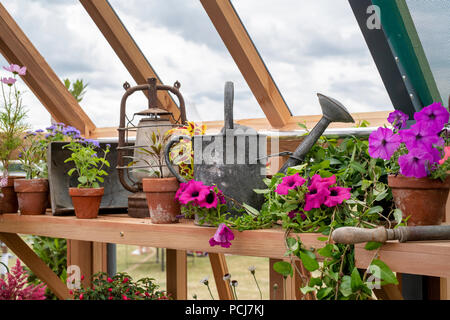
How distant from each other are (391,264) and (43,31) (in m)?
2.32

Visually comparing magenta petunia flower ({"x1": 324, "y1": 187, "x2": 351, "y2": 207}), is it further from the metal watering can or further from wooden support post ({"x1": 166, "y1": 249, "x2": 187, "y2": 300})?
wooden support post ({"x1": 166, "y1": 249, "x2": 187, "y2": 300})

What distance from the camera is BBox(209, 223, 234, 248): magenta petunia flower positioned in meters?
1.14

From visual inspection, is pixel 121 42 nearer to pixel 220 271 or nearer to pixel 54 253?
pixel 220 271

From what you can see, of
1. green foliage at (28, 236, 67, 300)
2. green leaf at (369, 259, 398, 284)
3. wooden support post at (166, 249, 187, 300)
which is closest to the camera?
green leaf at (369, 259, 398, 284)

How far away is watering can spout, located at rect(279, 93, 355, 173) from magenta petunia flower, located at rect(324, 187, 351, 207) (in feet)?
0.63

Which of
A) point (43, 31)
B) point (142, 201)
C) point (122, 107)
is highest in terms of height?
point (43, 31)

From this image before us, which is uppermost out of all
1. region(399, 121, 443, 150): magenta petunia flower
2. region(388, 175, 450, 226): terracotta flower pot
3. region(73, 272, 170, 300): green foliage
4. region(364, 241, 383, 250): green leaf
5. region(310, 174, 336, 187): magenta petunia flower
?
region(399, 121, 443, 150): magenta petunia flower

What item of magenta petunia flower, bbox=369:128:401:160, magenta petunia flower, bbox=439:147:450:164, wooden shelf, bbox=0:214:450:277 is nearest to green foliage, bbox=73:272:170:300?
wooden shelf, bbox=0:214:450:277

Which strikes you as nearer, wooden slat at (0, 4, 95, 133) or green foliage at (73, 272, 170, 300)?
green foliage at (73, 272, 170, 300)

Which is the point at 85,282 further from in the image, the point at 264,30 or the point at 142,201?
the point at 264,30

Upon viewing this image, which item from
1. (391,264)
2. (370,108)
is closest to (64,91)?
(370,108)
